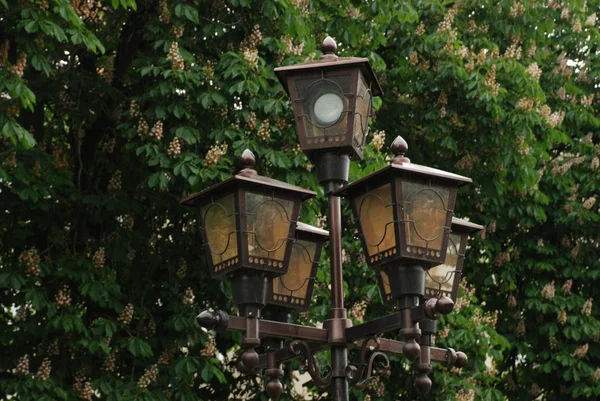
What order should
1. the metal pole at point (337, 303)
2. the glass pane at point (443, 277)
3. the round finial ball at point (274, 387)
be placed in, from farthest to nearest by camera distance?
the glass pane at point (443, 277), the round finial ball at point (274, 387), the metal pole at point (337, 303)

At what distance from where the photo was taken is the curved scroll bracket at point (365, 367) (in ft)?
21.8

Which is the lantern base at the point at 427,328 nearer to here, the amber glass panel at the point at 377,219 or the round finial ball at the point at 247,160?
the amber glass panel at the point at 377,219

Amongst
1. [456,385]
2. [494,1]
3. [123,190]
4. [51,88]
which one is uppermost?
[494,1]

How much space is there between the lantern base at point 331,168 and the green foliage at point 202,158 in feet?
14.0

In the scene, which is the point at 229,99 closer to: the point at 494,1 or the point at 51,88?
the point at 51,88

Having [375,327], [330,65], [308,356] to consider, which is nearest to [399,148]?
[330,65]

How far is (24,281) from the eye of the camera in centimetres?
1232

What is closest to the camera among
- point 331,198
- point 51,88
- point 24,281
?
point 331,198

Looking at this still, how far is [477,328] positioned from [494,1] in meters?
3.80

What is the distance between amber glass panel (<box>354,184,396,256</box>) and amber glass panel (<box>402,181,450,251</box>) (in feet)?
0.27

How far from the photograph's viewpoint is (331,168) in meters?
7.04

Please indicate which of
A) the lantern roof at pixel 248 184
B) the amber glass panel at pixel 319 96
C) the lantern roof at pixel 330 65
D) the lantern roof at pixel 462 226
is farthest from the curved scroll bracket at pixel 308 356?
the lantern roof at pixel 330 65

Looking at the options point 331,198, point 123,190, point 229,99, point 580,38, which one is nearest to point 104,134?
point 123,190

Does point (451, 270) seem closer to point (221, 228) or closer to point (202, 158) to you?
point (221, 228)
